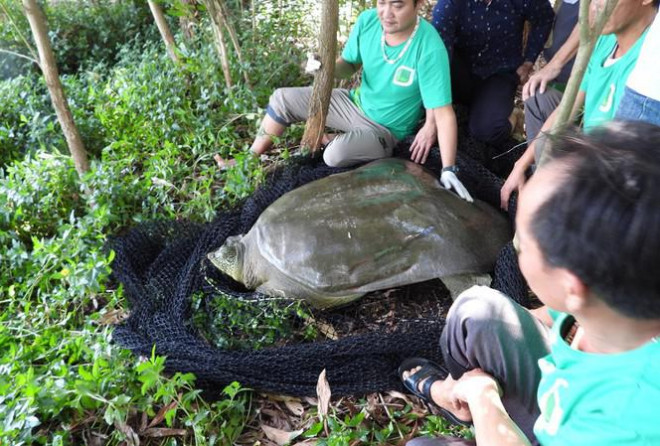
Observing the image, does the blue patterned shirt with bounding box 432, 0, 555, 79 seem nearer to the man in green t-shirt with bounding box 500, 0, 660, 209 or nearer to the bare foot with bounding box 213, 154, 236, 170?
the man in green t-shirt with bounding box 500, 0, 660, 209

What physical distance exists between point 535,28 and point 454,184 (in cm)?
131

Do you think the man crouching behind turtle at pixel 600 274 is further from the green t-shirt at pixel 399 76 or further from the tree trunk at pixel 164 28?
the tree trunk at pixel 164 28

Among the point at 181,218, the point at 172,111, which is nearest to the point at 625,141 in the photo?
the point at 181,218

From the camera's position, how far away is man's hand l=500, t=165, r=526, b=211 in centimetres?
234

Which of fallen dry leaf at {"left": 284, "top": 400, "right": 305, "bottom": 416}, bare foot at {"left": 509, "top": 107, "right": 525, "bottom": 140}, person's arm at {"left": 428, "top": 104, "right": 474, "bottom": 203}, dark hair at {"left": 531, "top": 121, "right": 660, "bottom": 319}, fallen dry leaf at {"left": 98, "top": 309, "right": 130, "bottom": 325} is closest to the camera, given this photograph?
dark hair at {"left": 531, "top": 121, "right": 660, "bottom": 319}

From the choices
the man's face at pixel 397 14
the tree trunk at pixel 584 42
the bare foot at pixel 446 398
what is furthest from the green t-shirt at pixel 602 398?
the man's face at pixel 397 14

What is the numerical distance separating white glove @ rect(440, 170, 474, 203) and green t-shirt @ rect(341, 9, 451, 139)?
381 mm

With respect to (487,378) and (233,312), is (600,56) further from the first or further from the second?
(233,312)

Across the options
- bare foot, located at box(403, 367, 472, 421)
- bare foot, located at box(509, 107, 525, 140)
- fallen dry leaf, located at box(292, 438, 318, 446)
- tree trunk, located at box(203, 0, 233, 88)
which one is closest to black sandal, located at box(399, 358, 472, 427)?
bare foot, located at box(403, 367, 472, 421)

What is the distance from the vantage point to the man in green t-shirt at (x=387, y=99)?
8.41ft

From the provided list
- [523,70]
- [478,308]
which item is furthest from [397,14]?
[478,308]

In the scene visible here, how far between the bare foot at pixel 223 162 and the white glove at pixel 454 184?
1.27 m

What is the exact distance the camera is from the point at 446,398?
1537mm

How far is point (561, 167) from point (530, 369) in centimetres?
74
